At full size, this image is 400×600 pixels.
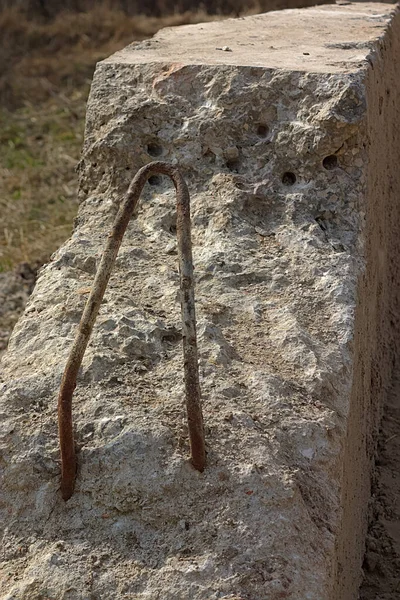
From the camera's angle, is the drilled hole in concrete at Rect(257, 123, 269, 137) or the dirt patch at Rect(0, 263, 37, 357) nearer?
the drilled hole in concrete at Rect(257, 123, 269, 137)

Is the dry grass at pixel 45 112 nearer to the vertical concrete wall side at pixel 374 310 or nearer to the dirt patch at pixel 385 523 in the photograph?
the vertical concrete wall side at pixel 374 310

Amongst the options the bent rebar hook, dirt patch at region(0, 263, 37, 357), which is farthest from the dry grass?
the bent rebar hook

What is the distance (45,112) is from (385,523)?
513cm

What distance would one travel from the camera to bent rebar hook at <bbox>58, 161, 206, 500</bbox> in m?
1.62

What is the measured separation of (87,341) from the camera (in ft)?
5.38

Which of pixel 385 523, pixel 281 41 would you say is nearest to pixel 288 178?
pixel 281 41

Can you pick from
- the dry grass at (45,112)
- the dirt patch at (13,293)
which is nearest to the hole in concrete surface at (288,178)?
the dirt patch at (13,293)

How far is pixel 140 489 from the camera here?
5.38ft

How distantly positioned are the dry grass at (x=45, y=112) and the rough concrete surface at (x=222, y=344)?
235cm

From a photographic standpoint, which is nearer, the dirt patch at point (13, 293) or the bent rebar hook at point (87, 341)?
the bent rebar hook at point (87, 341)

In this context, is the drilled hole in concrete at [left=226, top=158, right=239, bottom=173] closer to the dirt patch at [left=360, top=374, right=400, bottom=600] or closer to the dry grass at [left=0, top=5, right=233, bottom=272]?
the dirt patch at [left=360, top=374, right=400, bottom=600]

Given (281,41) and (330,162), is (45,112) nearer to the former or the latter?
(281,41)

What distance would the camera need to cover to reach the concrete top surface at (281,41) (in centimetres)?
239

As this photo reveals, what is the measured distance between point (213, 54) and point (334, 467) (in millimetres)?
1278
